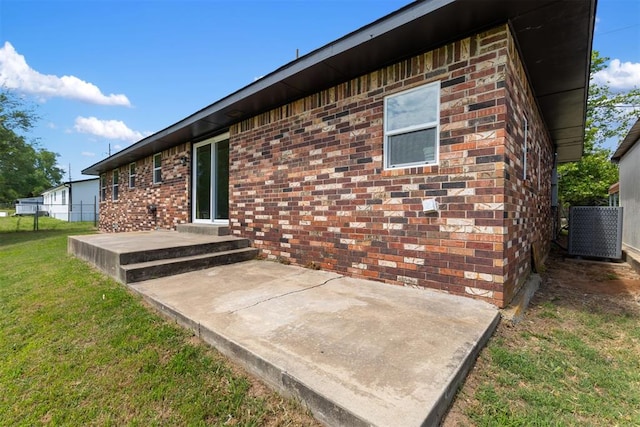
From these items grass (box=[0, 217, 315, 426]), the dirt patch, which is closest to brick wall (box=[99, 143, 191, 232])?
grass (box=[0, 217, 315, 426])

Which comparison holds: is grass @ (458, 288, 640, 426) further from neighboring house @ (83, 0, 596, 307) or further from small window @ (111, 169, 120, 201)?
small window @ (111, 169, 120, 201)

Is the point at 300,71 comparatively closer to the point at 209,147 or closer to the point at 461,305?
the point at 461,305

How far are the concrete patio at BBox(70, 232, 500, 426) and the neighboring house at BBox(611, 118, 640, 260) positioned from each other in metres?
6.75

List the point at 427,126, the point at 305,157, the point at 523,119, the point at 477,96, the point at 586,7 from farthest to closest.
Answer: the point at 305,157 → the point at 523,119 → the point at 427,126 → the point at 477,96 → the point at 586,7

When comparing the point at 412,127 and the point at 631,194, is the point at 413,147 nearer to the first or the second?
the point at 412,127

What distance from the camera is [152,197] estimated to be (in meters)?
9.14

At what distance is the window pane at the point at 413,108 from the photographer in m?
3.38

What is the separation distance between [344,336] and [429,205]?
1871 millimetres

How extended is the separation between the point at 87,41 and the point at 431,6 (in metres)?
8.74

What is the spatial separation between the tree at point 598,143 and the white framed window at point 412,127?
595 inches

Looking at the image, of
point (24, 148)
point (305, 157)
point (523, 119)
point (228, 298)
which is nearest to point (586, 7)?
point (523, 119)

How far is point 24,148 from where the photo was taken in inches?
535

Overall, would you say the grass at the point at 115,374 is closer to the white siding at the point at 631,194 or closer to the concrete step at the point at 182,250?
the concrete step at the point at 182,250

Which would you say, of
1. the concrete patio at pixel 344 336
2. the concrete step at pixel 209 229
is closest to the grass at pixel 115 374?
the concrete patio at pixel 344 336
